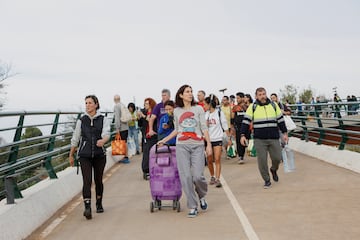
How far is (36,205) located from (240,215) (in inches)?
113

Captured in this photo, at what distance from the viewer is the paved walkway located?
6316mm

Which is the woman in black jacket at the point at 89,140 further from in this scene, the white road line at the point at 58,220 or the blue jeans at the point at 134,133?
the blue jeans at the point at 134,133

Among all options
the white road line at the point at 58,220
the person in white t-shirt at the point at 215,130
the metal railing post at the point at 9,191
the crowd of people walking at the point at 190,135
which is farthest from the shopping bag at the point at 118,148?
the metal railing post at the point at 9,191

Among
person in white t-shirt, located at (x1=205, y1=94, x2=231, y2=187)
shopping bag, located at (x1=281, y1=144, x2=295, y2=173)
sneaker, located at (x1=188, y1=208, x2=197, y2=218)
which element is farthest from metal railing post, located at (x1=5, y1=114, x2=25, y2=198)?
shopping bag, located at (x1=281, y1=144, x2=295, y2=173)

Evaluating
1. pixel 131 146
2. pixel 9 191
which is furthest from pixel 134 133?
pixel 9 191

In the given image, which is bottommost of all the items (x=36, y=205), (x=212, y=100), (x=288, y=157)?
(x=36, y=205)

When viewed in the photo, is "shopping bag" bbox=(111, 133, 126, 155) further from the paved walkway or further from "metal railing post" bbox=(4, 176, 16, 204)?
"metal railing post" bbox=(4, 176, 16, 204)

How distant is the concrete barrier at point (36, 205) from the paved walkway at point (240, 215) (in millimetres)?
141

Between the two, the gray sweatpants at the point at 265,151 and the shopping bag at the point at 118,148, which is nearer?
the gray sweatpants at the point at 265,151

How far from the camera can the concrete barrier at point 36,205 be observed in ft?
20.3

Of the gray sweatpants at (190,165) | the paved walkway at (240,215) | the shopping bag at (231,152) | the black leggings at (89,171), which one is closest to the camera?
the paved walkway at (240,215)

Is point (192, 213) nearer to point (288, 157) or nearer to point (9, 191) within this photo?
point (9, 191)

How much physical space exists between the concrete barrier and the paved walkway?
0.46ft

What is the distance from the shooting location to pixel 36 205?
7340mm
